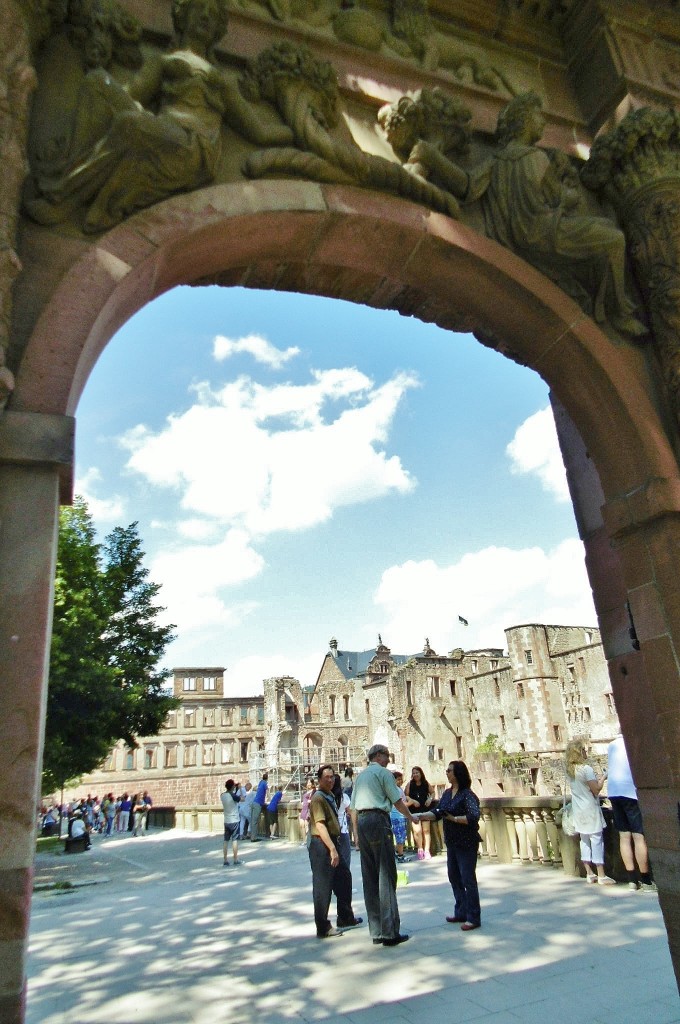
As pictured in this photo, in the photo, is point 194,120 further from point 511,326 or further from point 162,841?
point 162,841

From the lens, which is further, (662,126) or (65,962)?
(65,962)

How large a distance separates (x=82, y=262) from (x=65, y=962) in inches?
216

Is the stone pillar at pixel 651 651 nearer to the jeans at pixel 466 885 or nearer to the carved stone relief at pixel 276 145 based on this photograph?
the carved stone relief at pixel 276 145

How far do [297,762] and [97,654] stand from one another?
22045mm

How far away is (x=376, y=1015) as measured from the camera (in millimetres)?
3666

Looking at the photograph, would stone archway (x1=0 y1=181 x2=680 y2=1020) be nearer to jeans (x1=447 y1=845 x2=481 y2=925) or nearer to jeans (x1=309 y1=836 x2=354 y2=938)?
jeans (x1=447 y1=845 x2=481 y2=925)

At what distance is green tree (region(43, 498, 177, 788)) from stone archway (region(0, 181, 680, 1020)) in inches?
473

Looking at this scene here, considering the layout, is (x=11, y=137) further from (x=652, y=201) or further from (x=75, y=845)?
(x=75, y=845)

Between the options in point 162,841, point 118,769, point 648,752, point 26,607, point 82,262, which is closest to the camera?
point 26,607

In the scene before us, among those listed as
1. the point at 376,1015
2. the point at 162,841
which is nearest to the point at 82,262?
the point at 376,1015

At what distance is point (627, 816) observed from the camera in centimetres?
639

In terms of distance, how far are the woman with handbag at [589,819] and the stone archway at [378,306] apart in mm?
3921

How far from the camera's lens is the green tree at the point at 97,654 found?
15.6m

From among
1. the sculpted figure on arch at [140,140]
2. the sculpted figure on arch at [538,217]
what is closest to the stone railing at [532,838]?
the sculpted figure on arch at [538,217]
